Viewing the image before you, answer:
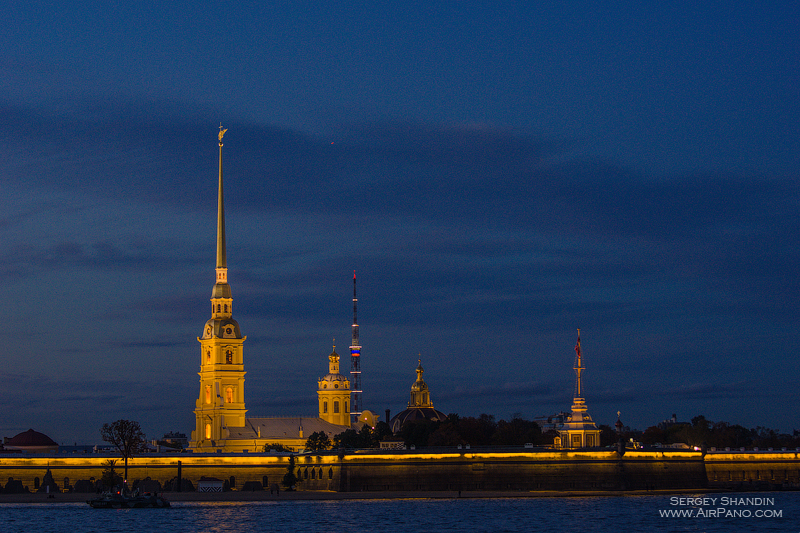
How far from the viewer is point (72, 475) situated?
13562 cm

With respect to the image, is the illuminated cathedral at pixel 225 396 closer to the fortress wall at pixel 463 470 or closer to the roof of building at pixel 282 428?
the roof of building at pixel 282 428

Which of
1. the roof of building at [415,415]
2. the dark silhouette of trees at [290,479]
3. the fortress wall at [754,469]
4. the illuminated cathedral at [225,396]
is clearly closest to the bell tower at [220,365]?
the illuminated cathedral at [225,396]

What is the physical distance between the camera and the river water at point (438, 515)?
9025cm

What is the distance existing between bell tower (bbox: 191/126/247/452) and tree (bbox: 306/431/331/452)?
1419 centimetres

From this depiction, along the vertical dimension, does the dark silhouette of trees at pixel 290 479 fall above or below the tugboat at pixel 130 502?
above

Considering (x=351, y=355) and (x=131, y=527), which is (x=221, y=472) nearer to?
(x=131, y=527)

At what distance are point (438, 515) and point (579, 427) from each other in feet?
111

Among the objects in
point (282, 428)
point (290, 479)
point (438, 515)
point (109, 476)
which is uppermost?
point (282, 428)

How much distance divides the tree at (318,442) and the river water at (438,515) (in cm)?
3540

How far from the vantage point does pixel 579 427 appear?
130m

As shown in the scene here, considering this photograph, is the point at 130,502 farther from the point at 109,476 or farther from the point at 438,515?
the point at 438,515

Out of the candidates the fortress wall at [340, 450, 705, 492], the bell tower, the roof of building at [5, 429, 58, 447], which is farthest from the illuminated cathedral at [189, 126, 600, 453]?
the fortress wall at [340, 450, 705, 492]

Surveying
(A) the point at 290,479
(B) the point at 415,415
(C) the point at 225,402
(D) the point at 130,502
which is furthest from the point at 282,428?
(D) the point at 130,502

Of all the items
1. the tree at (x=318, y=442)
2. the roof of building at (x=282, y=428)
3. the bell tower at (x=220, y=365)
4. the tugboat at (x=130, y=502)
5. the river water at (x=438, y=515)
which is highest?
the bell tower at (x=220, y=365)
